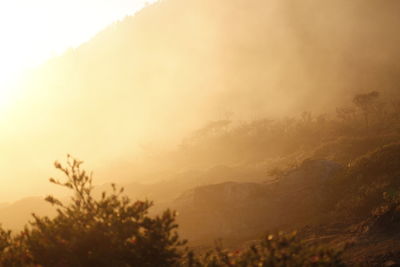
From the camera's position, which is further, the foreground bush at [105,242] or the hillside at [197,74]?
the hillside at [197,74]

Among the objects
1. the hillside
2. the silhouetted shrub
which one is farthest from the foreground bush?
the hillside

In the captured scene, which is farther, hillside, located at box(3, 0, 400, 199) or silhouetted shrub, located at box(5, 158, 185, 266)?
hillside, located at box(3, 0, 400, 199)

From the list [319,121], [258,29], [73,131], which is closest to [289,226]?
[319,121]

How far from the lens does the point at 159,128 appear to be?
11550cm

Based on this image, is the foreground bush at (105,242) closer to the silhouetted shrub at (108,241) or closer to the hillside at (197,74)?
the silhouetted shrub at (108,241)

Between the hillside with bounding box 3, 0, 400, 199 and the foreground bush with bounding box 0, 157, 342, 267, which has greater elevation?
the hillside with bounding box 3, 0, 400, 199

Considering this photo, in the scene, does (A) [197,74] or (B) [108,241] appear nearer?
(B) [108,241]

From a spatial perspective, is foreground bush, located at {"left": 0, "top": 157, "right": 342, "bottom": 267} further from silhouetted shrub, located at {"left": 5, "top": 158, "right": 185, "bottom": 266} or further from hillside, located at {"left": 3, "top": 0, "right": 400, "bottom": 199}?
hillside, located at {"left": 3, "top": 0, "right": 400, "bottom": 199}

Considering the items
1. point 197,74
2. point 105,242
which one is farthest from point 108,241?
point 197,74

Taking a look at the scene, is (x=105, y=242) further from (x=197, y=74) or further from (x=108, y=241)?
(x=197, y=74)

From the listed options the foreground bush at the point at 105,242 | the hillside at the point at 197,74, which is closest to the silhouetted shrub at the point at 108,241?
the foreground bush at the point at 105,242

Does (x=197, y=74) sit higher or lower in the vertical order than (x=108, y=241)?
higher

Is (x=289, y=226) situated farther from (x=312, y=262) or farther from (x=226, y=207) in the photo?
(x=312, y=262)

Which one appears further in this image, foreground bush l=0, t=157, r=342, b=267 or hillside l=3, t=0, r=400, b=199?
hillside l=3, t=0, r=400, b=199
